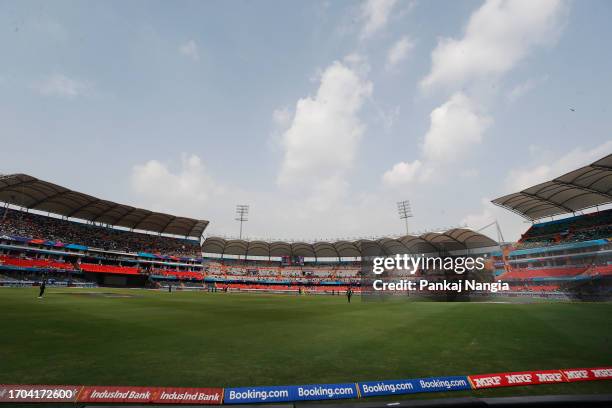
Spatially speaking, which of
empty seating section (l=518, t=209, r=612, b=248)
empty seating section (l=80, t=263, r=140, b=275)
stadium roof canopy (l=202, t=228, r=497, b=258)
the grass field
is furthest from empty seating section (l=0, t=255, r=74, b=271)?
empty seating section (l=518, t=209, r=612, b=248)

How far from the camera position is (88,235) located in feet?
227

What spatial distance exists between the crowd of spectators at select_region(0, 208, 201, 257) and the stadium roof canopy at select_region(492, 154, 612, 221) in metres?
80.5

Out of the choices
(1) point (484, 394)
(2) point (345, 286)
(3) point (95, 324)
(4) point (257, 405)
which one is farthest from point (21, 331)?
(2) point (345, 286)

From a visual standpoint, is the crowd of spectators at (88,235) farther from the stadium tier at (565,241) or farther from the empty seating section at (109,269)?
the stadium tier at (565,241)

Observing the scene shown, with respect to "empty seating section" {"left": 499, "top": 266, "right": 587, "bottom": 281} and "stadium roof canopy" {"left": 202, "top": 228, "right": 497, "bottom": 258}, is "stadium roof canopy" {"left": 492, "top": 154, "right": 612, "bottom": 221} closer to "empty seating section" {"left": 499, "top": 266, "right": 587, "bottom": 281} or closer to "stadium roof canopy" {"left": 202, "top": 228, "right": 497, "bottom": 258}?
"stadium roof canopy" {"left": 202, "top": 228, "right": 497, "bottom": 258}

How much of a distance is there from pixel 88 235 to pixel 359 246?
69248 millimetres

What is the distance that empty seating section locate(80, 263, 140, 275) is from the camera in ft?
206

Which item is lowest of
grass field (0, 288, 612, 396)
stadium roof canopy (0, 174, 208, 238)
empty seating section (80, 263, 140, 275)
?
grass field (0, 288, 612, 396)

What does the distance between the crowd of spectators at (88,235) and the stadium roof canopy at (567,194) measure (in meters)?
80.5

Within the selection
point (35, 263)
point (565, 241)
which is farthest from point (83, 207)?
point (565, 241)

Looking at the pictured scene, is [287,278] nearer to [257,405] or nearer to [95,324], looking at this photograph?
[95,324]

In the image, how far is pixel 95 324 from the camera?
493 inches

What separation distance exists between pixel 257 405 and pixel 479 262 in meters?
31.9

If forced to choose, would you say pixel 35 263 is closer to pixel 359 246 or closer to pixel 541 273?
pixel 359 246
